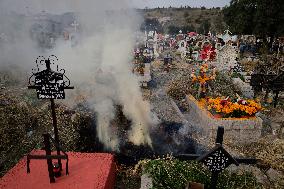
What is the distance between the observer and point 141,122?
9.11 metres

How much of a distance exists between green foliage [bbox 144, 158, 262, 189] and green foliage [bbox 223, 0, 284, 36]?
24.6m

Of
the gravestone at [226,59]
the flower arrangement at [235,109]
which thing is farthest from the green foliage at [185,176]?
the gravestone at [226,59]

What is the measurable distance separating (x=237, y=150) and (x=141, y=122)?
290 centimetres

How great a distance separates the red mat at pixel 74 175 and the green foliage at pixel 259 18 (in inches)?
1015

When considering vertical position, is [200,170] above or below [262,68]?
below

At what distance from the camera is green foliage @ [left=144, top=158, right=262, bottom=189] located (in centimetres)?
646

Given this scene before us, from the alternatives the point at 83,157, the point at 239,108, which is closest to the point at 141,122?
the point at 83,157

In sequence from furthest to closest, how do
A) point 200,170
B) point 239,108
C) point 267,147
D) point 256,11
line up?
point 256,11 → point 239,108 → point 267,147 → point 200,170

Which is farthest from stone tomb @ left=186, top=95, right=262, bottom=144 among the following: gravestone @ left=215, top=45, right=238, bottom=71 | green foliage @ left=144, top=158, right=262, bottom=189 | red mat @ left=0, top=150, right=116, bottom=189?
gravestone @ left=215, top=45, right=238, bottom=71

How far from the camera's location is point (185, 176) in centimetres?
655

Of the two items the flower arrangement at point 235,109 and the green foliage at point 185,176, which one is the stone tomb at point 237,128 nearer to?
the flower arrangement at point 235,109

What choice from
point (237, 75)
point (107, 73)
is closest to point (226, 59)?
point (237, 75)

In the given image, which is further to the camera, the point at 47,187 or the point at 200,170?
the point at 200,170

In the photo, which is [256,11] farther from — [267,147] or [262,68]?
[267,147]
